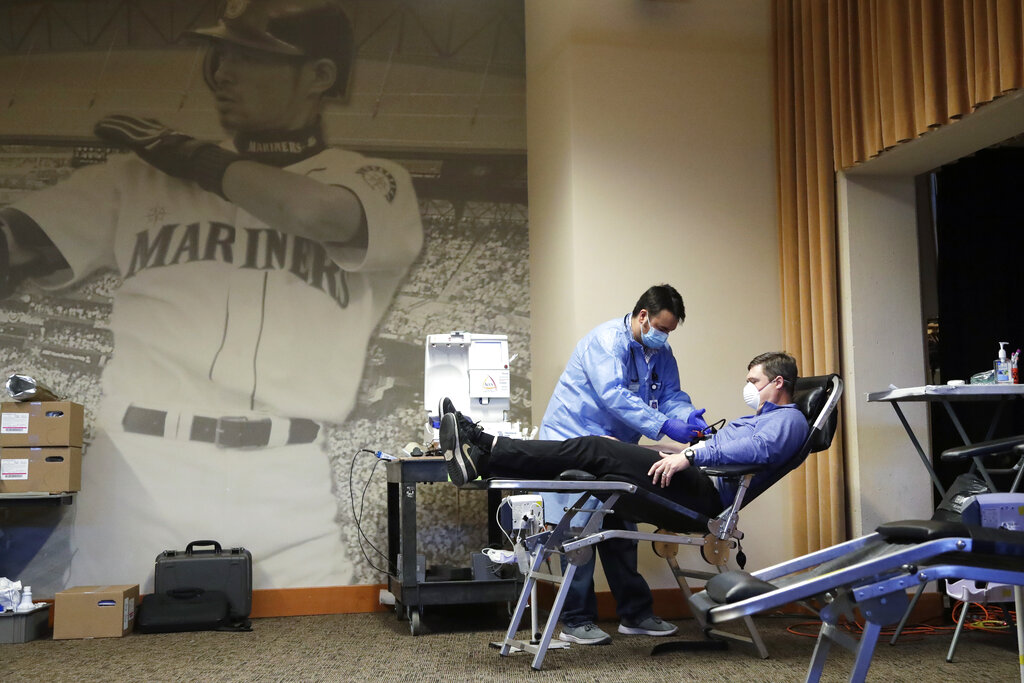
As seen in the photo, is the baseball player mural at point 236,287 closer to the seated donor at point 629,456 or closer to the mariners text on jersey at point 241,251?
the mariners text on jersey at point 241,251

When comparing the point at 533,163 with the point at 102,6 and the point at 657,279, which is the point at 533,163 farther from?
the point at 102,6

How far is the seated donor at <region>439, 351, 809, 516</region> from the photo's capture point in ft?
11.1

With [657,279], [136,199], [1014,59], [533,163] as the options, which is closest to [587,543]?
[657,279]

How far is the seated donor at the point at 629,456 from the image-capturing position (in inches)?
133

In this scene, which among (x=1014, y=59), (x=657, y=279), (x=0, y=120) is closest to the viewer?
(x=1014, y=59)

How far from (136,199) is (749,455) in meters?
3.40

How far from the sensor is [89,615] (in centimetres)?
423

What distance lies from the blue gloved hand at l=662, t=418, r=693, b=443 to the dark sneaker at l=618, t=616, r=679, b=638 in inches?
31.0

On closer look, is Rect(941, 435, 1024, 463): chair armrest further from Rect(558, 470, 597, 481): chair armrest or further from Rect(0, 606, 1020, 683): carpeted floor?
Rect(558, 470, 597, 481): chair armrest

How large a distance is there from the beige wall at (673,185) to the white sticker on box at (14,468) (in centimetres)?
246

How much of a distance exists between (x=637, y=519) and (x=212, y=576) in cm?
211

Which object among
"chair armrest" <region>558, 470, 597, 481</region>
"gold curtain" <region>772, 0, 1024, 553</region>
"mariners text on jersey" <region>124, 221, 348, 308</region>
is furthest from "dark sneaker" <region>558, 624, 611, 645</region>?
"mariners text on jersey" <region>124, 221, 348, 308</region>

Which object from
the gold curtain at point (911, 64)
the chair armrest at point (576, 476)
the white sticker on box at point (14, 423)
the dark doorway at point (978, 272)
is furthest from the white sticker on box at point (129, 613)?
the dark doorway at point (978, 272)

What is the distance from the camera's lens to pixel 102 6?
5.03 m
